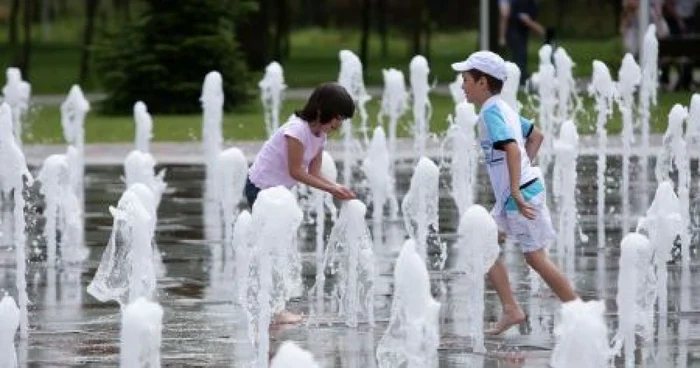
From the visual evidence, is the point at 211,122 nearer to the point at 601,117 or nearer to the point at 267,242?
the point at 601,117

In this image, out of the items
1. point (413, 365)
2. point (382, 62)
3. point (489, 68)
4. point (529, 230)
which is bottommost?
point (413, 365)

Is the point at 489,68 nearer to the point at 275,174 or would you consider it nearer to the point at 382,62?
the point at 275,174

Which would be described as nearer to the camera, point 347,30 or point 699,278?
point 699,278

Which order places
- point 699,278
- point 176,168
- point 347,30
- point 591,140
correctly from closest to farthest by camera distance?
point 699,278
point 176,168
point 591,140
point 347,30

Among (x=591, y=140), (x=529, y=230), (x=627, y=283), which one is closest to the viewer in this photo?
(x=627, y=283)

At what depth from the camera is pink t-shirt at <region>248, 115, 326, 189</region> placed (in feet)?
36.8

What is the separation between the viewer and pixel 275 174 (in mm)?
11375

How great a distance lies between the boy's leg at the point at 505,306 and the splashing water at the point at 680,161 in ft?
9.14

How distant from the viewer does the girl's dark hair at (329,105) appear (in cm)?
1104

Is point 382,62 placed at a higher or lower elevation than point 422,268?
higher

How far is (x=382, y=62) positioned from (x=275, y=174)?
29.8 metres

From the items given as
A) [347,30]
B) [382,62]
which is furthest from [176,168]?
[347,30]

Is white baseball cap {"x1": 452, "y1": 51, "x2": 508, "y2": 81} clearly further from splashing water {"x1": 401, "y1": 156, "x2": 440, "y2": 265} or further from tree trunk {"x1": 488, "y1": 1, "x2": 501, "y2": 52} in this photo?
tree trunk {"x1": 488, "y1": 1, "x2": 501, "y2": 52}

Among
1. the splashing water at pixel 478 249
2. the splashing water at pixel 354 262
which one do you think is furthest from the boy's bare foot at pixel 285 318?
the splashing water at pixel 478 249
